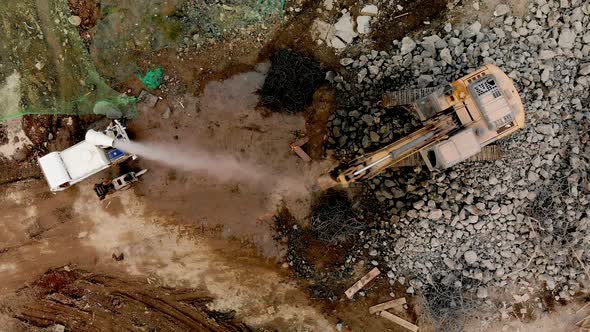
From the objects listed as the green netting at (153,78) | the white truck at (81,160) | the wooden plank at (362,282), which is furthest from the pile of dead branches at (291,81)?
the wooden plank at (362,282)

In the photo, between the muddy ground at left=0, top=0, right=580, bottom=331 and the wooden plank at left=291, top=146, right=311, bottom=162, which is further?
the muddy ground at left=0, top=0, right=580, bottom=331

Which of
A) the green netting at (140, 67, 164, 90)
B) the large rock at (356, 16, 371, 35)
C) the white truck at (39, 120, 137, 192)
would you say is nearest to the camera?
the white truck at (39, 120, 137, 192)

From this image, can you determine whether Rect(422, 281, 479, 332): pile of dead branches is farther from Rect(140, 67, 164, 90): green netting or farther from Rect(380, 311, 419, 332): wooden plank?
Rect(140, 67, 164, 90): green netting

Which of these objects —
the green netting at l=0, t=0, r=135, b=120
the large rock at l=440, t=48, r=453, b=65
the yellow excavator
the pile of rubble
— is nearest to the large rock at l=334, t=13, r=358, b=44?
the pile of rubble

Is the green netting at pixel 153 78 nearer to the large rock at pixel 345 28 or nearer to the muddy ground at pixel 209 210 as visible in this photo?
the muddy ground at pixel 209 210

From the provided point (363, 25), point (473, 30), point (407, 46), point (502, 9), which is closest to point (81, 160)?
point (363, 25)

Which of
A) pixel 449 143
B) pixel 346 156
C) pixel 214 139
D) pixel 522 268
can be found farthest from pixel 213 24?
pixel 522 268
